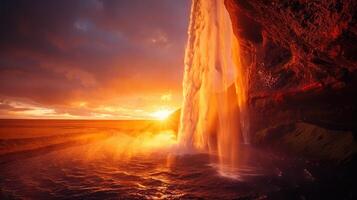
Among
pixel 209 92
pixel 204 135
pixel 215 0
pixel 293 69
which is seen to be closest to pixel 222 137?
pixel 204 135

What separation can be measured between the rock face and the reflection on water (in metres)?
5.38

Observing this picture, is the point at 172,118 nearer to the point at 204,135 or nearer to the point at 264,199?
the point at 204,135

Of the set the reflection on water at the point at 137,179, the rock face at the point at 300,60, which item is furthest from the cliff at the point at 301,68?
the reflection on water at the point at 137,179

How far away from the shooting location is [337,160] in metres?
12.2

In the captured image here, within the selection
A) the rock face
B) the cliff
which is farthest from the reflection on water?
the rock face

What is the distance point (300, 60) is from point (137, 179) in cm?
1245

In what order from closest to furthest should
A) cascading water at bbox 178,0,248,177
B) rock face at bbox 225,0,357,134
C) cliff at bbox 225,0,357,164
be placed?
rock face at bbox 225,0,357,134, cliff at bbox 225,0,357,164, cascading water at bbox 178,0,248,177

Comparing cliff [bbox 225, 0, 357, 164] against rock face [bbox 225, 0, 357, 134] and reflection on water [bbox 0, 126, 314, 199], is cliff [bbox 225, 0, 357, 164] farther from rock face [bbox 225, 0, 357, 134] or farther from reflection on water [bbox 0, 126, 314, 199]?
reflection on water [bbox 0, 126, 314, 199]

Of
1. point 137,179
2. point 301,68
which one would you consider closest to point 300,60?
point 301,68

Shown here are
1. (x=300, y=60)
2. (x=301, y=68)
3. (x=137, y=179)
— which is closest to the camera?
(x=137, y=179)

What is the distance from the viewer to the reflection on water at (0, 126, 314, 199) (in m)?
7.99

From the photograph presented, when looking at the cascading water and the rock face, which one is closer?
the rock face

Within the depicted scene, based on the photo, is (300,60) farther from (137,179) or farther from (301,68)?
(137,179)

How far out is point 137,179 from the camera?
10.1 metres
